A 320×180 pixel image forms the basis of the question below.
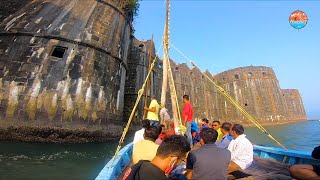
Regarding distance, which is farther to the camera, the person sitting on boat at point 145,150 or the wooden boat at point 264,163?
the wooden boat at point 264,163

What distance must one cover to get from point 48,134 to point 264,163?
10206mm

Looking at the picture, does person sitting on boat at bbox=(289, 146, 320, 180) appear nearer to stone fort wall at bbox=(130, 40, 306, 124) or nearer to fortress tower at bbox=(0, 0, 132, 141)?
fortress tower at bbox=(0, 0, 132, 141)

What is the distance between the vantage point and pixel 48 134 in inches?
516

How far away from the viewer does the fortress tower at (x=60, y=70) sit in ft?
43.3

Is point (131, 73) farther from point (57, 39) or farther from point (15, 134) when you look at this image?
point (15, 134)

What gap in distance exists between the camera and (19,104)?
42.9ft

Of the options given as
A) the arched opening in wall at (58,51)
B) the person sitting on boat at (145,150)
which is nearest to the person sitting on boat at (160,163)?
the person sitting on boat at (145,150)

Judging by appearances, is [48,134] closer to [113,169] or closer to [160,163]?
[113,169]

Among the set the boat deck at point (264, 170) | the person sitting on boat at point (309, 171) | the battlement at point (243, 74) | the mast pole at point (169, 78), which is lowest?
the boat deck at point (264, 170)

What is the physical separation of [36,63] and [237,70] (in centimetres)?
3789

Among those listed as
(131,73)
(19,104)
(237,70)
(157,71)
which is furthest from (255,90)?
(19,104)

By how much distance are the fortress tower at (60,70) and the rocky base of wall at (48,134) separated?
0.16ft

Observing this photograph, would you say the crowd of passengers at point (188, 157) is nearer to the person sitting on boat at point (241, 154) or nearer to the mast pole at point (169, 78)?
the person sitting on boat at point (241, 154)

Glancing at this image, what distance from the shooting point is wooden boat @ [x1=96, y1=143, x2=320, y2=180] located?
550 cm
